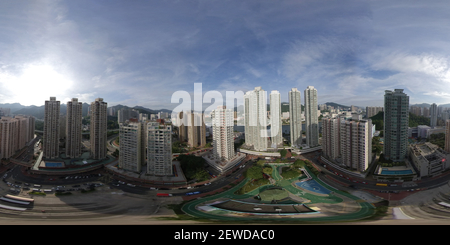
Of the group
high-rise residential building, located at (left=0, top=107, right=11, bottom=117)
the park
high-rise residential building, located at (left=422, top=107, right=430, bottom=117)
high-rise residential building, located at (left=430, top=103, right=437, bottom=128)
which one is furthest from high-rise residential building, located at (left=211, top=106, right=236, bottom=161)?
high-rise residential building, located at (left=422, top=107, right=430, bottom=117)

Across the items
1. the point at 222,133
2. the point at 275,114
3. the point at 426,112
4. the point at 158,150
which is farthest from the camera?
the point at 426,112

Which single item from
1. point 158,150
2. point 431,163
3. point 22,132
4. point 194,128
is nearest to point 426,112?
point 431,163

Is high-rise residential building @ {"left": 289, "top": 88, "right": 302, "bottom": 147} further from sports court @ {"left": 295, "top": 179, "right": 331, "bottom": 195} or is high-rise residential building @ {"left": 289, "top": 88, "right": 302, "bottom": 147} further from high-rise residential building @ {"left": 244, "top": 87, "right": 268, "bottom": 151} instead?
sports court @ {"left": 295, "top": 179, "right": 331, "bottom": 195}

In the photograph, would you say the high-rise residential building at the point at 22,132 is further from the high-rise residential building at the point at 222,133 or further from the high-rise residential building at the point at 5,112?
the high-rise residential building at the point at 222,133

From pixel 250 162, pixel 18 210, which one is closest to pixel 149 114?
pixel 250 162

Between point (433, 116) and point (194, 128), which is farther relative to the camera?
point (194, 128)

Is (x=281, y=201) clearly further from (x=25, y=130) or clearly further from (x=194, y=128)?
(x=25, y=130)

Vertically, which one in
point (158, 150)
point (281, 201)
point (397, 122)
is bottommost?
point (281, 201)
